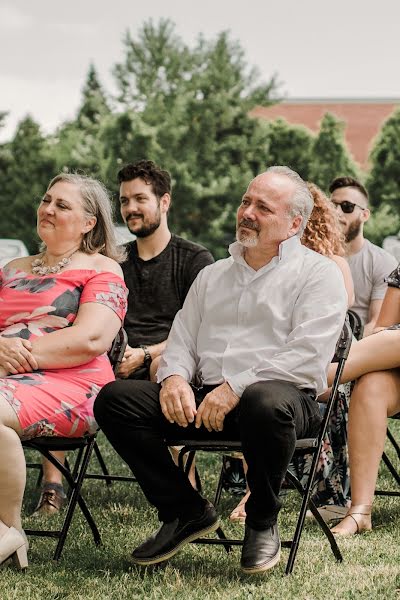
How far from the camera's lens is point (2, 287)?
4.53m

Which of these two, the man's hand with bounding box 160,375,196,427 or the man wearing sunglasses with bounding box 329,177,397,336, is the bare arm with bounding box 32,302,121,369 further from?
the man wearing sunglasses with bounding box 329,177,397,336

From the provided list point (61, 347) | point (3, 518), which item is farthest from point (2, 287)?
Answer: point (3, 518)

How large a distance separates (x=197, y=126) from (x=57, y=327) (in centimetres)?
3390

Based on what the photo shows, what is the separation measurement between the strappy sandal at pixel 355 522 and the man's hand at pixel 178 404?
1113 mm

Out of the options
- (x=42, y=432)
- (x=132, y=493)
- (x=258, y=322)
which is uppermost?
(x=258, y=322)

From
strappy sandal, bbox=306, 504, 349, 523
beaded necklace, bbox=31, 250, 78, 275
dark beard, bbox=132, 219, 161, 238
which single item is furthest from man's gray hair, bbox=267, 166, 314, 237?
dark beard, bbox=132, 219, 161, 238

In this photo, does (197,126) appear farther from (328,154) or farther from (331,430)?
(331,430)

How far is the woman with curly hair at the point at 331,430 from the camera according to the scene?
16.5 feet

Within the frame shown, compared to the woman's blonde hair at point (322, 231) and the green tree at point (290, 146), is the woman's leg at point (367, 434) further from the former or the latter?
the green tree at point (290, 146)

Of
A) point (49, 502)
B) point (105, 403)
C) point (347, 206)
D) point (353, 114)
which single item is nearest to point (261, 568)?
point (105, 403)

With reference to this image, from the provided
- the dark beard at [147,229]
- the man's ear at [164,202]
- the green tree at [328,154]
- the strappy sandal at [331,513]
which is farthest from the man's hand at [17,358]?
the green tree at [328,154]

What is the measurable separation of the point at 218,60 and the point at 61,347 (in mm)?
37384

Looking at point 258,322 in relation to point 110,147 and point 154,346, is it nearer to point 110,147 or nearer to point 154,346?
point 154,346

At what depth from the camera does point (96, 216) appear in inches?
184
